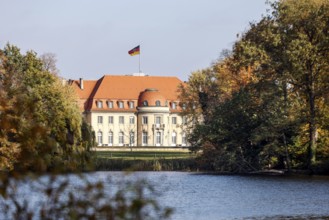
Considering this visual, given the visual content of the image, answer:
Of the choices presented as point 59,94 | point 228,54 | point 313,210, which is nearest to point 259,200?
point 313,210

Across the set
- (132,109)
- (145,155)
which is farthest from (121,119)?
(145,155)

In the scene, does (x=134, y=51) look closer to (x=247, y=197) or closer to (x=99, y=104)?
(x=99, y=104)

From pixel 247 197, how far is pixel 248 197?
4 cm

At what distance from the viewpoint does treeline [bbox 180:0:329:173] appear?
44875mm

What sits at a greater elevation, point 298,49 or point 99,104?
point 99,104

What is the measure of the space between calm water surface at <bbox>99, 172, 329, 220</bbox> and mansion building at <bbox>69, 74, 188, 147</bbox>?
3063 inches

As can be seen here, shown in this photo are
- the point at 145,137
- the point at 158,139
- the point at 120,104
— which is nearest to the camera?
the point at 120,104

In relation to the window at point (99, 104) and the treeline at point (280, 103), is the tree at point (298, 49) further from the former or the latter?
the window at point (99, 104)

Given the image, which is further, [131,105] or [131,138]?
[131,138]

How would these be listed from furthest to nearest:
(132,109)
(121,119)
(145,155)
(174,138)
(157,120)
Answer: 1. (174,138)
2. (121,119)
3. (132,109)
4. (157,120)
5. (145,155)

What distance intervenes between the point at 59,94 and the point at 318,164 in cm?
1641

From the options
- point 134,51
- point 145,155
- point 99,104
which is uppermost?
point 134,51

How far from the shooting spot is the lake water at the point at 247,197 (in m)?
23.6

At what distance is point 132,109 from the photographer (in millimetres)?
122312
